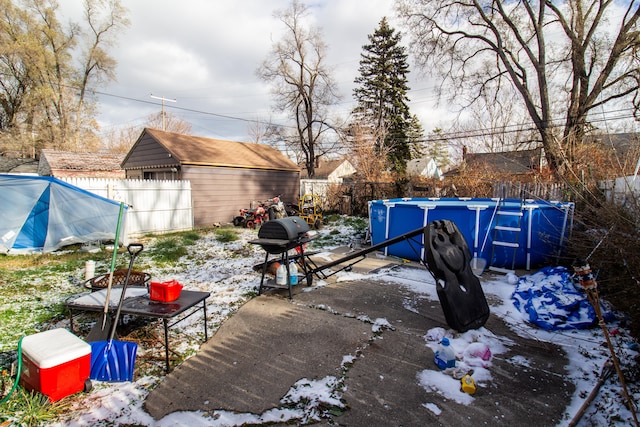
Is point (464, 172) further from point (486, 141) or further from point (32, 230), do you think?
point (32, 230)

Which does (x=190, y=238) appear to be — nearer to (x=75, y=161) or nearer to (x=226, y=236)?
(x=226, y=236)

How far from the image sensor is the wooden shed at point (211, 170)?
470 inches

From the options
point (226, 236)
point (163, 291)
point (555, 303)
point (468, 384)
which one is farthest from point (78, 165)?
point (555, 303)

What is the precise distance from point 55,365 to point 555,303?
196 inches

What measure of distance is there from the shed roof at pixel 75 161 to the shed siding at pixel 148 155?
14.5 ft

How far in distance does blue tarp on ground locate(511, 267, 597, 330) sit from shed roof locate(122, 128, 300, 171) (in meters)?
11.1

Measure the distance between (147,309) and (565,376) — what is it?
371cm

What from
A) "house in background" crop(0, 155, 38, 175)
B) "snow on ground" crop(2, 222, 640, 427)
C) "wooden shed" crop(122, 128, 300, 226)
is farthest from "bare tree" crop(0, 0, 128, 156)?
"snow on ground" crop(2, 222, 640, 427)

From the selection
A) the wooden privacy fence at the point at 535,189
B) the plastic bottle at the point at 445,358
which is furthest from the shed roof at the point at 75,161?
the plastic bottle at the point at 445,358

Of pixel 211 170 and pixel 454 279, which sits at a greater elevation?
pixel 211 170

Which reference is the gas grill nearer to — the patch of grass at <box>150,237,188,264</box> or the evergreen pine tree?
the patch of grass at <box>150,237,188,264</box>

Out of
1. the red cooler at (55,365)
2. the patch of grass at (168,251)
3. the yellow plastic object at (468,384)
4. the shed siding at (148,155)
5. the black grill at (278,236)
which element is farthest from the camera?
the shed siding at (148,155)

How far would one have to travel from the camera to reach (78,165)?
17406 mm

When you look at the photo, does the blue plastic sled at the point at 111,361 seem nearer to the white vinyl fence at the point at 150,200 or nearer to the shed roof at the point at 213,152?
the white vinyl fence at the point at 150,200
